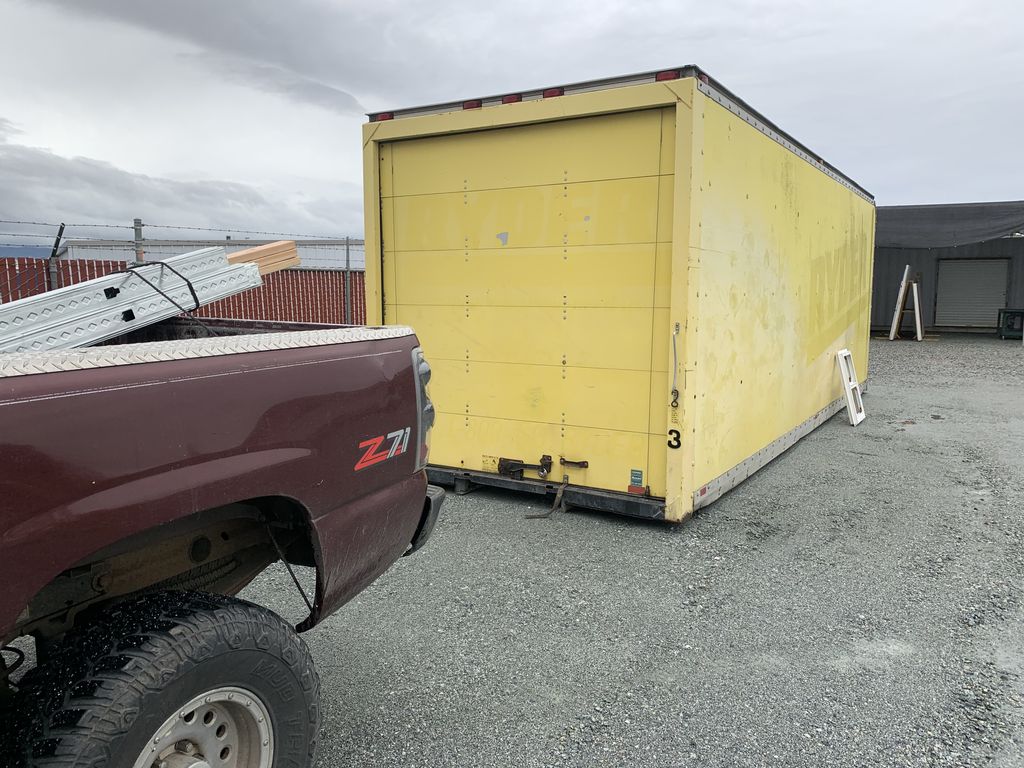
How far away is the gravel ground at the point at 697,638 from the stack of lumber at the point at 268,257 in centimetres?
178

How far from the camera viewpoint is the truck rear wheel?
1.68m

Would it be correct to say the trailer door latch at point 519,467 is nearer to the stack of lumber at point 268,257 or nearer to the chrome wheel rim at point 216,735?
the stack of lumber at point 268,257

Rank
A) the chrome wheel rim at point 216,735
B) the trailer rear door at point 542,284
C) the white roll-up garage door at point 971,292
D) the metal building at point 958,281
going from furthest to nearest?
the white roll-up garage door at point 971,292
the metal building at point 958,281
the trailer rear door at point 542,284
the chrome wheel rim at point 216,735

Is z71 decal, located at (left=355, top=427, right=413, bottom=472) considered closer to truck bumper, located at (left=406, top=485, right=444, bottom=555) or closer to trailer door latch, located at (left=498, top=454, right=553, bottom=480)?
truck bumper, located at (left=406, top=485, right=444, bottom=555)

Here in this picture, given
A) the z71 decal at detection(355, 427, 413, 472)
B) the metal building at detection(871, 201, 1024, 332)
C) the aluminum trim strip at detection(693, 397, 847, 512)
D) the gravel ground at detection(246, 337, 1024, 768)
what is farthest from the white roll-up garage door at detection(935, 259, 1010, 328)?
the z71 decal at detection(355, 427, 413, 472)

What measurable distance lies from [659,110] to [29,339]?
3857 mm

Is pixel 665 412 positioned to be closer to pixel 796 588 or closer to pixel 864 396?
pixel 796 588

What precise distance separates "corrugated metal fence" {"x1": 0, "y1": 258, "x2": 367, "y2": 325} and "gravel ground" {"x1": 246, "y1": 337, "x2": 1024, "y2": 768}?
7431mm

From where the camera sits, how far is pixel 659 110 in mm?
4883

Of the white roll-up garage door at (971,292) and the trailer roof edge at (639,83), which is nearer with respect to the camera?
the trailer roof edge at (639,83)

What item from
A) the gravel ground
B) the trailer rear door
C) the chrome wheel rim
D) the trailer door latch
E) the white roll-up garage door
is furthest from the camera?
the white roll-up garage door

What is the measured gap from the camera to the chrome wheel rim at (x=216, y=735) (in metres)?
1.82

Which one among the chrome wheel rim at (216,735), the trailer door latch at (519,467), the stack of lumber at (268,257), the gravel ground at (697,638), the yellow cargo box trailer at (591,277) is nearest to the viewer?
the chrome wheel rim at (216,735)

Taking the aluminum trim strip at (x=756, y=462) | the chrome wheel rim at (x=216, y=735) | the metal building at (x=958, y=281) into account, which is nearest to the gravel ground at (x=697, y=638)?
the aluminum trim strip at (x=756, y=462)
